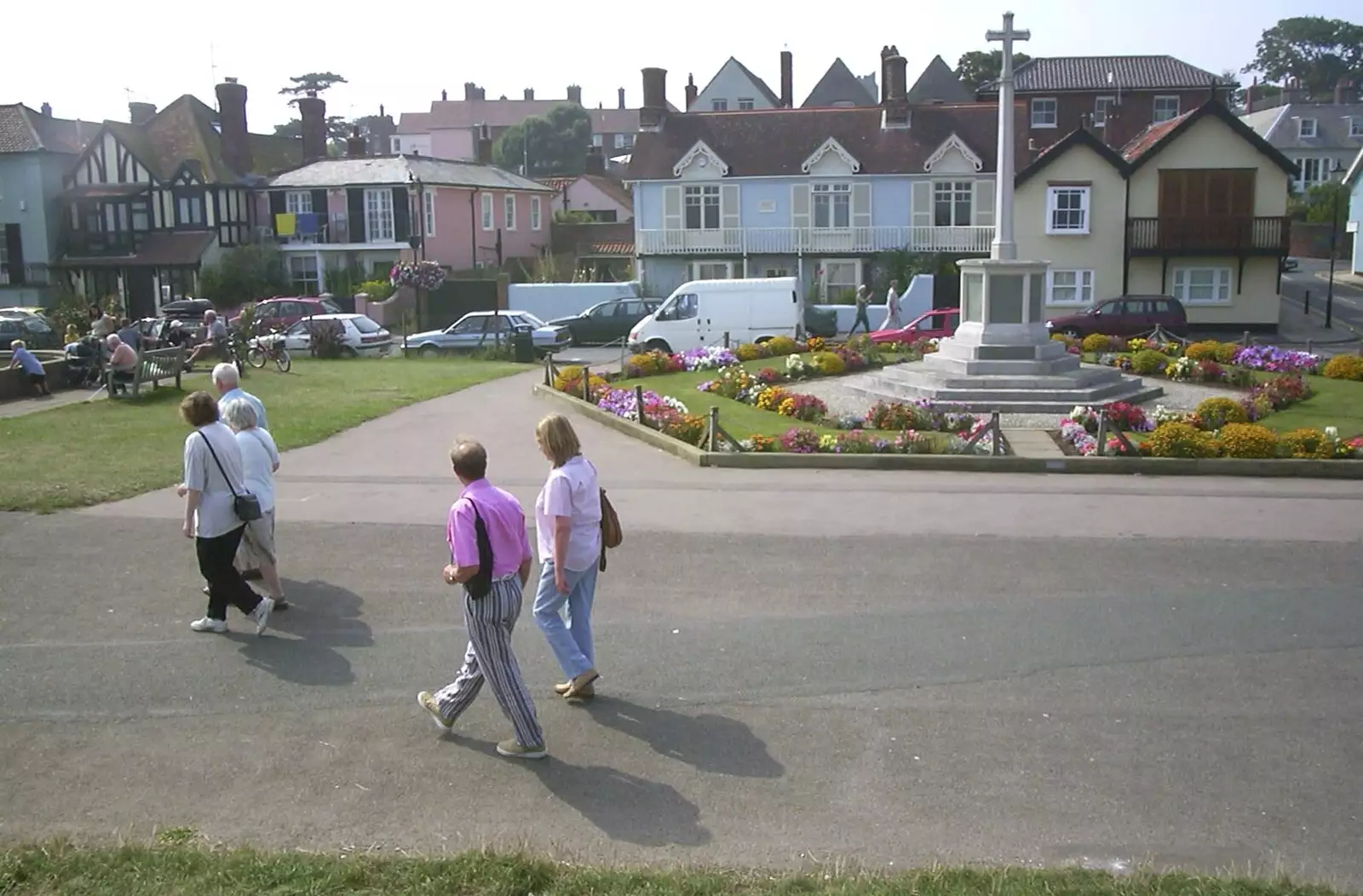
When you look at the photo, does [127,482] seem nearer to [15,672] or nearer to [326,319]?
[15,672]

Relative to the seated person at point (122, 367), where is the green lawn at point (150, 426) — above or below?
below

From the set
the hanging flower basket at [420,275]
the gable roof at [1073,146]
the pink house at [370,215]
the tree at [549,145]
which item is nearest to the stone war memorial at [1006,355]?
the gable roof at [1073,146]

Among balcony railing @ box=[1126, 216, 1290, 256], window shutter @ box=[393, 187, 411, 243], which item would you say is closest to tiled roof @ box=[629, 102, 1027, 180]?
balcony railing @ box=[1126, 216, 1290, 256]

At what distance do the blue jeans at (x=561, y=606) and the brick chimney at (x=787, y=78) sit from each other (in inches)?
2382

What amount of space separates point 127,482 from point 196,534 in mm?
6167

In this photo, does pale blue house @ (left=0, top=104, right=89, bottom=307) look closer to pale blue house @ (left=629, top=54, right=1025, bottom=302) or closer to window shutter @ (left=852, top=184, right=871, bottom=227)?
pale blue house @ (left=629, top=54, right=1025, bottom=302)

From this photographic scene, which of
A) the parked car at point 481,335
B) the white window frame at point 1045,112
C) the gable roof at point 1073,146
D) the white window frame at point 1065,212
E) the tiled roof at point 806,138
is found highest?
the white window frame at point 1045,112

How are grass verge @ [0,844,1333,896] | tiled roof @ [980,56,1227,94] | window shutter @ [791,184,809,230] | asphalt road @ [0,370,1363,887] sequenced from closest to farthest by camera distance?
grass verge @ [0,844,1333,896], asphalt road @ [0,370,1363,887], window shutter @ [791,184,809,230], tiled roof @ [980,56,1227,94]

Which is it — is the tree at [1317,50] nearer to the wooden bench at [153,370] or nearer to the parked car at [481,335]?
the parked car at [481,335]

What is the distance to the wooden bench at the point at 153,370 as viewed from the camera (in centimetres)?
2233

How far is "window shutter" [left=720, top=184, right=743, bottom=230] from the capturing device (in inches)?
1943

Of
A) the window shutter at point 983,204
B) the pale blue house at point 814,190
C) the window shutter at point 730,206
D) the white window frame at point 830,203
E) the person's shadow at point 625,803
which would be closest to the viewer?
the person's shadow at point 625,803

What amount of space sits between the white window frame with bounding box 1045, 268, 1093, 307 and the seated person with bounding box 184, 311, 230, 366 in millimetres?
27180

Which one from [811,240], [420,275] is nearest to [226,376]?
[420,275]
